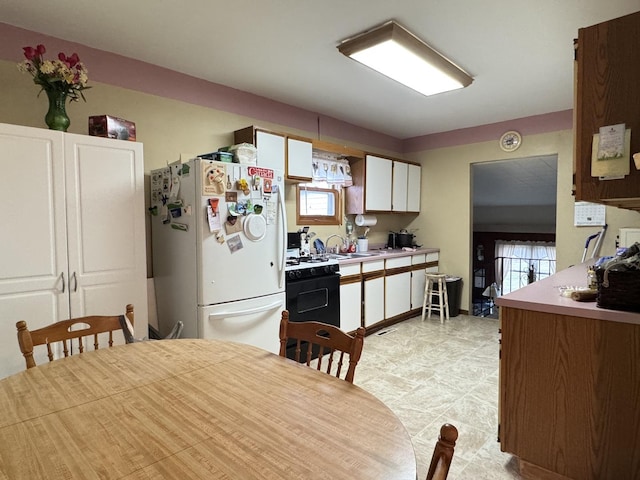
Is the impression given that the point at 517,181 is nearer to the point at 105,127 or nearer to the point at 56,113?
the point at 105,127

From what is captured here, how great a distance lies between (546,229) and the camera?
658 cm

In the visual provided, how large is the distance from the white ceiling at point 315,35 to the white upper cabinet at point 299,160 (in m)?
0.47

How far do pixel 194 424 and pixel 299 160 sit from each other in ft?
9.79

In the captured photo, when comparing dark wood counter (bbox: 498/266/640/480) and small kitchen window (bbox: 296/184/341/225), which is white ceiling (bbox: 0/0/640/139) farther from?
dark wood counter (bbox: 498/266/640/480)

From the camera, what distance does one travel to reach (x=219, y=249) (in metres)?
2.54

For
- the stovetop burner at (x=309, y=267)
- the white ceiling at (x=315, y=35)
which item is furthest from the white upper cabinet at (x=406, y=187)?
the stovetop burner at (x=309, y=267)

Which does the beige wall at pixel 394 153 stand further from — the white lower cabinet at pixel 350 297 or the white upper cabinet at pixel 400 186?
the white lower cabinet at pixel 350 297

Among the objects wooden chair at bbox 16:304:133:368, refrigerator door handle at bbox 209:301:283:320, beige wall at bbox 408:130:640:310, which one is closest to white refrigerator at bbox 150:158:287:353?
refrigerator door handle at bbox 209:301:283:320

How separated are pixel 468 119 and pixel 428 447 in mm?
3747

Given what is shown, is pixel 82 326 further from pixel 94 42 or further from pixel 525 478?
pixel 525 478

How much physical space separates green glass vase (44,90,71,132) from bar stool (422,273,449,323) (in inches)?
160

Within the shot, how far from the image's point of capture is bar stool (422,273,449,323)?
4602 millimetres

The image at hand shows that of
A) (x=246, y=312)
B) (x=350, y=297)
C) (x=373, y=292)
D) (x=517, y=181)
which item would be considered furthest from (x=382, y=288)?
(x=517, y=181)

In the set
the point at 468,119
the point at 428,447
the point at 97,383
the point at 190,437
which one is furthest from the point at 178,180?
the point at 468,119
